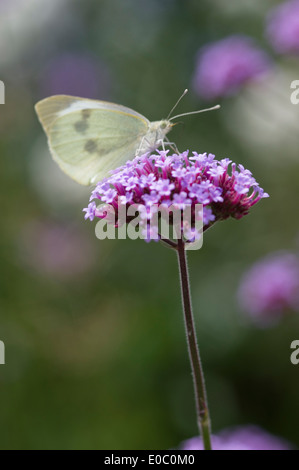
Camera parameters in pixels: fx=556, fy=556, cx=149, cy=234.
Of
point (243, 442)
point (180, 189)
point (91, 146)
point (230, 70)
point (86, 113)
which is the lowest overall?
point (243, 442)

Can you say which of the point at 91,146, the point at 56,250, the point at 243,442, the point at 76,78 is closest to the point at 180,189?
the point at 91,146

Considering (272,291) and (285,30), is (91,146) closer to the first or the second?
(272,291)

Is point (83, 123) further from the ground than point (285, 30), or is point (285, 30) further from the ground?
point (285, 30)

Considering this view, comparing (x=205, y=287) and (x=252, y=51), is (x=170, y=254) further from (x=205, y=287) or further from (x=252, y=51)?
(x=252, y=51)

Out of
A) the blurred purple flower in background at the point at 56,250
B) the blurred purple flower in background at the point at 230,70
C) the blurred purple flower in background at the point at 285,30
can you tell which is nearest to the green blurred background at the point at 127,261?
the blurred purple flower in background at the point at 56,250

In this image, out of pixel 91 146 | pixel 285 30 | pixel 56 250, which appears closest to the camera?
pixel 91 146

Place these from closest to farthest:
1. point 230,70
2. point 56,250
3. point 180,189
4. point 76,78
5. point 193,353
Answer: point 193,353, point 180,189, point 230,70, point 56,250, point 76,78

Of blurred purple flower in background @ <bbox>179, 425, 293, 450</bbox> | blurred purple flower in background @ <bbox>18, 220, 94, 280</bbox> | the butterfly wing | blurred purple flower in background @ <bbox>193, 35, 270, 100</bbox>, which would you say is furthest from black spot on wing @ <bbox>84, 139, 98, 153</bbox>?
blurred purple flower in background @ <bbox>18, 220, 94, 280</bbox>
